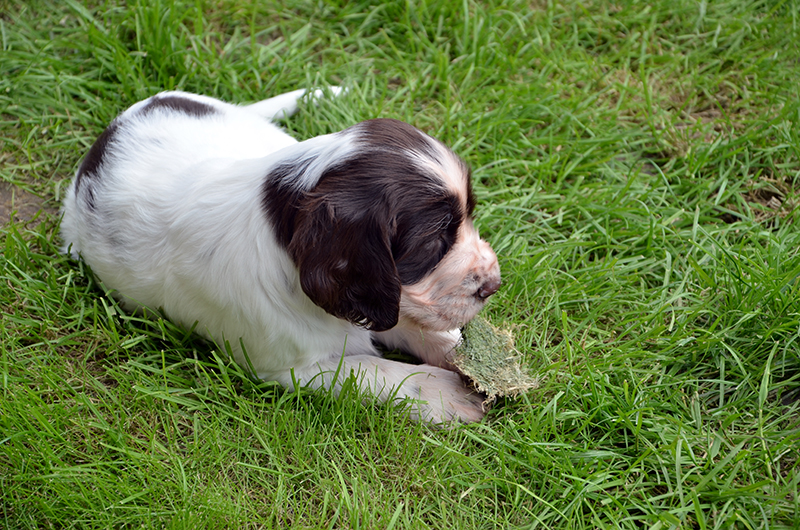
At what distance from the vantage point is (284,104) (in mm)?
4562

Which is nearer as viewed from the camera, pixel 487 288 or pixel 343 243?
pixel 343 243

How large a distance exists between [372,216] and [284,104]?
7.27 feet

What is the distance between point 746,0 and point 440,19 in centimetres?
258

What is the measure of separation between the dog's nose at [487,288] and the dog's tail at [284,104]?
219 cm

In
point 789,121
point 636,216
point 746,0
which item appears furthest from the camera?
point 746,0

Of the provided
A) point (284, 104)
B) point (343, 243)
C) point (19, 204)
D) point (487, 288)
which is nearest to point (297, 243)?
point (343, 243)

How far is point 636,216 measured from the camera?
14.0ft

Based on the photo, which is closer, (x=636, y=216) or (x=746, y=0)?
(x=636, y=216)

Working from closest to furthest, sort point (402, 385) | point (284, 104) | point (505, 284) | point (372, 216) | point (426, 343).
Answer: point (372, 216), point (402, 385), point (426, 343), point (505, 284), point (284, 104)

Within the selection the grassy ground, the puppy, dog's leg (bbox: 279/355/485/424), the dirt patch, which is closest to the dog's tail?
the grassy ground

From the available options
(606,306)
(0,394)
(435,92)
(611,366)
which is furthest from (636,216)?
(0,394)

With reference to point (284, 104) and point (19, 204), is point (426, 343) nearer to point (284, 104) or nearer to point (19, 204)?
point (284, 104)

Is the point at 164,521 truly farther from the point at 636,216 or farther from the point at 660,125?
the point at 660,125

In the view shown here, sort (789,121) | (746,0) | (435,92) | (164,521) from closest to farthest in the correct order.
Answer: (164,521), (789,121), (435,92), (746,0)
